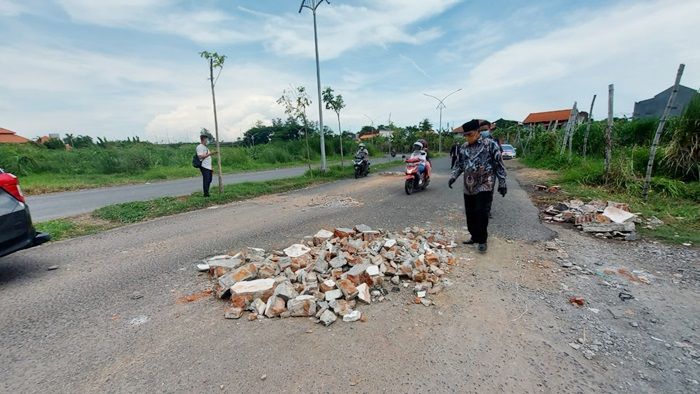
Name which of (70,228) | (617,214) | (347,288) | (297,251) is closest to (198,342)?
(347,288)

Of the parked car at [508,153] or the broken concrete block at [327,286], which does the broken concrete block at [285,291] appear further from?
the parked car at [508,153]

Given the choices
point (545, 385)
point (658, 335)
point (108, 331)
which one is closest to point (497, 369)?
point (545, 385)

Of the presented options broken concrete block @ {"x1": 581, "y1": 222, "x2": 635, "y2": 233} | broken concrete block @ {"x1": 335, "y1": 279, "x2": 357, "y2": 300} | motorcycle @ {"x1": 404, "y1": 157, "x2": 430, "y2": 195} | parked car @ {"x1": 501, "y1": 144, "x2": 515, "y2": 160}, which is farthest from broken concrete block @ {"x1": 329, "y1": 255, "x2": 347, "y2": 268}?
parked car @ {"x1": 501, "y1": 144, "x2": 515, "y2": 160}

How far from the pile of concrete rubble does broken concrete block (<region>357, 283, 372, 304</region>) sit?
3932 millimetres

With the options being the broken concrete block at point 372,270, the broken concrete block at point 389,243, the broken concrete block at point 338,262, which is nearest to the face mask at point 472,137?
the broken concrete block at point 389,243

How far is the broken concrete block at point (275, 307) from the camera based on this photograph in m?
2.98

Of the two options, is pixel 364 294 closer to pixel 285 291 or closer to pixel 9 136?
pixel 285 291

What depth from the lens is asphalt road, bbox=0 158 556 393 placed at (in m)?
2.19

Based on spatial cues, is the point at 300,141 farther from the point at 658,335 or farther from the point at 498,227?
the point at 658,335

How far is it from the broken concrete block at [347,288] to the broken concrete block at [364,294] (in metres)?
0.04

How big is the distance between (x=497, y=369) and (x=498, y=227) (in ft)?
12.2

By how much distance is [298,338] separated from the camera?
8.68 feet

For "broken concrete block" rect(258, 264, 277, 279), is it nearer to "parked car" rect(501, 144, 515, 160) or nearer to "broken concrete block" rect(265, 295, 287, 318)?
"broken concrete block" rect(265, 295, 287, 318)

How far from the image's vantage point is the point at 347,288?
3.16 metres
